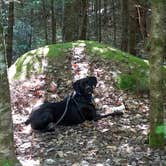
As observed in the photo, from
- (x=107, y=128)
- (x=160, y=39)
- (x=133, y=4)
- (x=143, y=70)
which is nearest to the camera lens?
(x=160, y=39)

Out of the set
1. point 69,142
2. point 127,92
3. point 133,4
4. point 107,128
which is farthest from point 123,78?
point 133,4

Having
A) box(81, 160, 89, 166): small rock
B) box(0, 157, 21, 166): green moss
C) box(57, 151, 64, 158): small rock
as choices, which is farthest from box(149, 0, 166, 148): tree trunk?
box(0, 157, 21, 166): green moss

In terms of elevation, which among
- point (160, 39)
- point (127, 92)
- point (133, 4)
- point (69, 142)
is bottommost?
point (69, 142)

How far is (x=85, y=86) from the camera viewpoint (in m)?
8.09

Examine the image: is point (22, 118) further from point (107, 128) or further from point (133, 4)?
point (133, 4)

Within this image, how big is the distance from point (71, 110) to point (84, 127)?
17.5 inches

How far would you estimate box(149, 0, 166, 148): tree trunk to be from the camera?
244 inches

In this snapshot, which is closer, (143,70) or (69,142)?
(69,142)

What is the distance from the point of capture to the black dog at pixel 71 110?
306 inches

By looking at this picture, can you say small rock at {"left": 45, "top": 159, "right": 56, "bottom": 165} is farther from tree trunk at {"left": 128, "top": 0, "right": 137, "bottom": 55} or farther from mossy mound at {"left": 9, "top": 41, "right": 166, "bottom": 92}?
tree trunk at {"left": 128, "top": 0, "right": 137, "bottom": 55}

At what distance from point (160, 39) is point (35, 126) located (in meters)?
2.73

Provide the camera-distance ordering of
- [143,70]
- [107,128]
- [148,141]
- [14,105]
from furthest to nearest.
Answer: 1. [143,70]
2. [14,105]
3. [107,128]
4. [148,141]

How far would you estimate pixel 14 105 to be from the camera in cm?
872

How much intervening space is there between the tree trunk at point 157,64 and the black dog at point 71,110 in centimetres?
156
